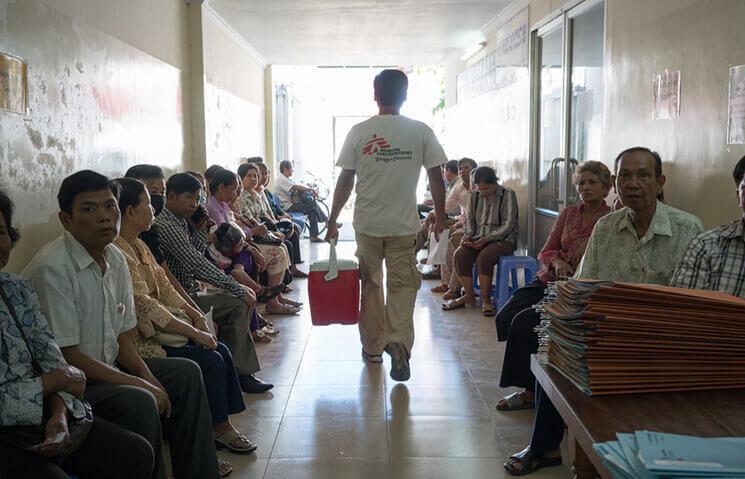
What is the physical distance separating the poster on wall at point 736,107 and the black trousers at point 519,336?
107cm

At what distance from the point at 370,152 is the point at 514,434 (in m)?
1.62

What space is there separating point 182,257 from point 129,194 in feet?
2.40

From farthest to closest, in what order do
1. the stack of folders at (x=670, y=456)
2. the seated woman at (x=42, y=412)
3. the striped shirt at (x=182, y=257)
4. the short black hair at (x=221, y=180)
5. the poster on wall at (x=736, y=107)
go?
the short black hair at (x=221, y=180) → the striped shirt at (x=182, y=257) → the poster on wall at (x=736, y=107) → the seated woman at (x=42, y=412) → the stack of folders at (x=670, y=456)

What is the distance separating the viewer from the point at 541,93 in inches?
248

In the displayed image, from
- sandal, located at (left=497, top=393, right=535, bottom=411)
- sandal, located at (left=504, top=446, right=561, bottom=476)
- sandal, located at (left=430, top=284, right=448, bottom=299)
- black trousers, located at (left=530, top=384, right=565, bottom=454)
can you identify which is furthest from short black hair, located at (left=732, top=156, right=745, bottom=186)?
sandal, located at (left=430, top=284, right=448, bottom=299)

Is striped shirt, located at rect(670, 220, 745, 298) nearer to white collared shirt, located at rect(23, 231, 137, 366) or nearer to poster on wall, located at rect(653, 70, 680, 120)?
poster on wall, located at rect(653, 70, 680, 120)

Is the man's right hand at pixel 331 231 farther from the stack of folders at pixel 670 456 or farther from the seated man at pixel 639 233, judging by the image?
the stack of folders at pixel 670 456

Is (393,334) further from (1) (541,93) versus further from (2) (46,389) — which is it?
(1) (541,93)

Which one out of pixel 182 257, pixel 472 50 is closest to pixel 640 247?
pixel 182 257

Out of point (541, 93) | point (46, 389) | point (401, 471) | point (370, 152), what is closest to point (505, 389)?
point (401, 471)

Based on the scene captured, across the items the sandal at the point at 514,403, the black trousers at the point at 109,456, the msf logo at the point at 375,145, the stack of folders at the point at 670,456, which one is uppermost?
the msf logo at the point at 375,145

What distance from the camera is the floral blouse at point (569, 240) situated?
140 inches

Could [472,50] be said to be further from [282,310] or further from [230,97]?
[282,310]

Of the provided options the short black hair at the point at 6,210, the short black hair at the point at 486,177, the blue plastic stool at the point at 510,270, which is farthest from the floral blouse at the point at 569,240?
the short black hair at the point at 6,210
